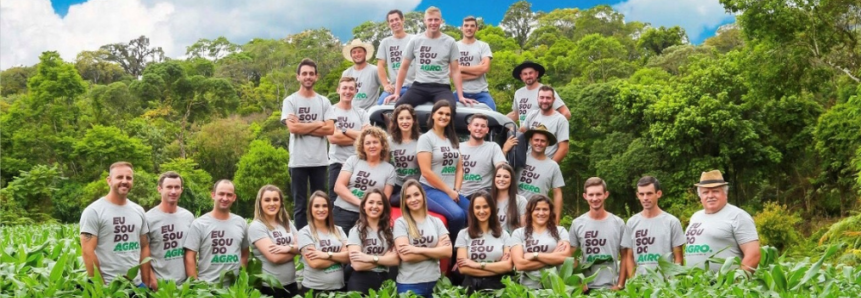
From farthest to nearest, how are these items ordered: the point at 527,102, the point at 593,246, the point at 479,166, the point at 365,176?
the point at 527,102 → the point at 479,166 → the point at 365,176 → the point at 593,246

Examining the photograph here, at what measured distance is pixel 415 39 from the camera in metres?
11.9

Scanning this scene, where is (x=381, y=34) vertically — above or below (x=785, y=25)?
above

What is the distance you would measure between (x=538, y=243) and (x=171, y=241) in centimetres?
335

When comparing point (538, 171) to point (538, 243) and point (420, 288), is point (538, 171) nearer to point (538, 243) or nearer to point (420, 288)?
point (538, 243)

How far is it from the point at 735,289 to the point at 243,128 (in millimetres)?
58760

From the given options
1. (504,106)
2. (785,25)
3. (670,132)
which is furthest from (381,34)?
(785,25)

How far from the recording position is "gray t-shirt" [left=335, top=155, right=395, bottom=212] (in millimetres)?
9930

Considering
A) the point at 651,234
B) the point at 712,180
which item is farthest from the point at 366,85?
the point at 712,180

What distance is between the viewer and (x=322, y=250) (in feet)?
30.2

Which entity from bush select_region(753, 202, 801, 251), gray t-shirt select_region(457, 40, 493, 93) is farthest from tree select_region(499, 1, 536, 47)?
gray t-shirt select_region(457, 40, 493, 93)

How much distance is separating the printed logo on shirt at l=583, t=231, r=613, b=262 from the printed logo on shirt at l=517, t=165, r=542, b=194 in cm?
153

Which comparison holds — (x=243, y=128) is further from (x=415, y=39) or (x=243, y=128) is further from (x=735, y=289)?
(x=735, y=289)

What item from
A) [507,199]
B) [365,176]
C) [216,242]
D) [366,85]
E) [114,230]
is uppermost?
[366,85]

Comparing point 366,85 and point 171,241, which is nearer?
point 171,241
